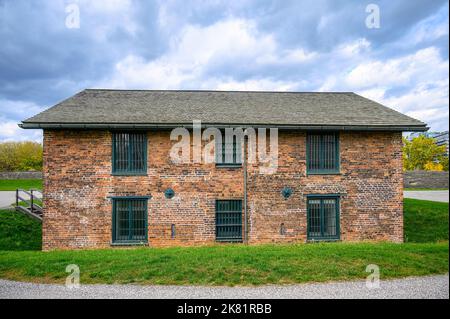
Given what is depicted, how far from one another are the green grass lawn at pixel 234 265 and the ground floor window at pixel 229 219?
223 cm

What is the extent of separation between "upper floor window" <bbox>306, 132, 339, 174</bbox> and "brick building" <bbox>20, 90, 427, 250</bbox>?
0.04m

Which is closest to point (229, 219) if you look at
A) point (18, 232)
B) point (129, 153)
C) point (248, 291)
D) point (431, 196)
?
point (129, 153)

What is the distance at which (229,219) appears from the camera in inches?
448

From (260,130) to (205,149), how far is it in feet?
7.19

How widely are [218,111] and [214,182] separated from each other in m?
3.04

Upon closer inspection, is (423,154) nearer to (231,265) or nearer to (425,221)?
(425,221)

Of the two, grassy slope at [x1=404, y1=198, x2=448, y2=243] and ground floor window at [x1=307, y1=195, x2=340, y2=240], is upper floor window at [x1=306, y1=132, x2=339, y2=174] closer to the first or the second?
ground floor window at [x1=307, y1=195, x2=340, y2=240]

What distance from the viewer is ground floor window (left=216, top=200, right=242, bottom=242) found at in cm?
1130

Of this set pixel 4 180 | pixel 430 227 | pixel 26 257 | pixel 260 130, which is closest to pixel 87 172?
pixel 26 257

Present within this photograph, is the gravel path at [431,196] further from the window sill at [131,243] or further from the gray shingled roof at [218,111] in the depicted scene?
the window sill at [131,243]

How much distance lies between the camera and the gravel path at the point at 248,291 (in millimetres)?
5797
